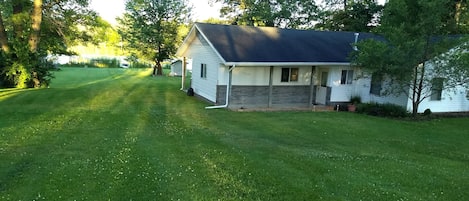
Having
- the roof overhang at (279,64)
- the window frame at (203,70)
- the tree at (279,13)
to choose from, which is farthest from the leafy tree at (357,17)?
the window frame at (203,70)

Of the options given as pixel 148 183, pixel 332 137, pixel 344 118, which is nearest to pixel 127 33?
pixel 344 118

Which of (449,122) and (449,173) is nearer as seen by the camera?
(449,173)

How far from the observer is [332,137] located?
10445 millimetres

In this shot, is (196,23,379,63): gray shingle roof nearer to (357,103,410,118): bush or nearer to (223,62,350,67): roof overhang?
(223,62,350,67): roof overhang

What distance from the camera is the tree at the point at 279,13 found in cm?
3559

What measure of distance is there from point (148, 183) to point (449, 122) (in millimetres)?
13385

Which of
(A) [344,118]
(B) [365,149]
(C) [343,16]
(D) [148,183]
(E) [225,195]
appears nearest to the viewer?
(E) [225,195]

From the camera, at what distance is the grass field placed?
18.5 feet

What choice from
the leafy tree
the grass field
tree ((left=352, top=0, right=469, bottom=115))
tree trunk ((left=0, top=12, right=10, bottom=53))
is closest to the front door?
tree ((left=352, top=0, right=469, bottom=115))

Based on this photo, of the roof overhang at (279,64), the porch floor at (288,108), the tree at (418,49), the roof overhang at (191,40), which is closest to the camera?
the tree at (418,49)

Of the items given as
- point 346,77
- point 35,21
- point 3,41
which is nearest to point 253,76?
point 346,77

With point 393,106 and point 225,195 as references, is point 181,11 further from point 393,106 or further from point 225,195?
point 225,195

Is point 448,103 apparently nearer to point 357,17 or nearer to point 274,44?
point 274,44

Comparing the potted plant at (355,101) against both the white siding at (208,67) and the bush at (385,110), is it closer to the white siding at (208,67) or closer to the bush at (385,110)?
the bush at (385,110)
